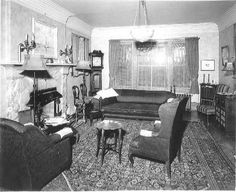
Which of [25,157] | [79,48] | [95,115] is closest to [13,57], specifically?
[95,115]

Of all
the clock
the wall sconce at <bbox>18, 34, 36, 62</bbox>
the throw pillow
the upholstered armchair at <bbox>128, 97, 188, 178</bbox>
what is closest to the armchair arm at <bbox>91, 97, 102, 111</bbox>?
the throw pillow

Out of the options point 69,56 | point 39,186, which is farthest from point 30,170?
point 69,56

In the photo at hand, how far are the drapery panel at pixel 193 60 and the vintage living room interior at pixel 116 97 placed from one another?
0.12ft

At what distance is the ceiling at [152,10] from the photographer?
587cm

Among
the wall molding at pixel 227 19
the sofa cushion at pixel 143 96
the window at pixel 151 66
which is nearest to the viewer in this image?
the wall molding at pixel 227 19

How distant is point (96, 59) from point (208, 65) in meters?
4.53

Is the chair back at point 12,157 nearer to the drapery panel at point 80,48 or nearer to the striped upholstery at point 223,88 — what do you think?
the drapery panel at point 80,48

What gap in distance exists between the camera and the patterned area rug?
10.3 feet

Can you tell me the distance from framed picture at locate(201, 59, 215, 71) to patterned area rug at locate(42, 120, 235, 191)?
15.4 ft

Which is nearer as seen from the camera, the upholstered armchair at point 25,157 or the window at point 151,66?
the upholstered armchair at point 25,157

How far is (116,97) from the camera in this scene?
7.50 meters

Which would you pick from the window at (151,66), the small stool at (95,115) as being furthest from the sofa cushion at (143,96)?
the window at (151,66)

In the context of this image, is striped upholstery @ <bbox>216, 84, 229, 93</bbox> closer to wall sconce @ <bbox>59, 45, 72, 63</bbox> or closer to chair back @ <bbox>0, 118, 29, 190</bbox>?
wall sconce @ <bbox>59, 45, 72, 63</bbox>

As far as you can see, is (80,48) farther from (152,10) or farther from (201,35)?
(201,35)
